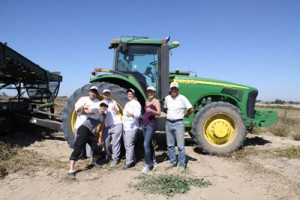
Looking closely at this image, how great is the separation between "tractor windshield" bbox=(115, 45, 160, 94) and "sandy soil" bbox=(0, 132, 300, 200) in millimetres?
1769

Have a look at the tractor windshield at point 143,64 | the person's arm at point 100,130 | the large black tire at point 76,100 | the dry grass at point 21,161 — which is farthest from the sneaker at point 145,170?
the tractor windshield at point 143,64

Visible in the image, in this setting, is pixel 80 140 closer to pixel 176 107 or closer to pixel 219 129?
pixel 176 107

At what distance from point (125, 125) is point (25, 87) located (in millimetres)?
5378

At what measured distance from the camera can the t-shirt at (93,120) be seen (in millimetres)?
5656

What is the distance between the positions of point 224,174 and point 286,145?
Result: 12.8 ft

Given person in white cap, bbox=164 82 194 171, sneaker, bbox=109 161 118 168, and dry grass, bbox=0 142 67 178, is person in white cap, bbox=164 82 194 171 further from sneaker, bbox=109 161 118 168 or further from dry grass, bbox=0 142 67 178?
dry grass, bbox=0 142 67 178

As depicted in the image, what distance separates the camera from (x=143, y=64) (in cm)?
742

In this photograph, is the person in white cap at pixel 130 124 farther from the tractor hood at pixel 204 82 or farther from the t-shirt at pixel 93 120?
the tractor hood at pixel 204 82

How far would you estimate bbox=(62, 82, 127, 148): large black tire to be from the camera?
21.6 feet

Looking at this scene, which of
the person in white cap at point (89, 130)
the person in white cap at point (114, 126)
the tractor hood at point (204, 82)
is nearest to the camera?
the person in white cap at point (89, 130)

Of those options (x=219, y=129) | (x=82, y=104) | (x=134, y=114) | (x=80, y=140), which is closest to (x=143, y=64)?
(x=134, y=114)

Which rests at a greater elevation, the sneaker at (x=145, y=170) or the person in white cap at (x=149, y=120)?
the person in white cap at (x=149, y=120)

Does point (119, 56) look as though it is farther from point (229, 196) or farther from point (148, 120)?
point (229, 196)

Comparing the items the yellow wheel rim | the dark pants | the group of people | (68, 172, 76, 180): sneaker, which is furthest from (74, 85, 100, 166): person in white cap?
the yellow wheel rim
